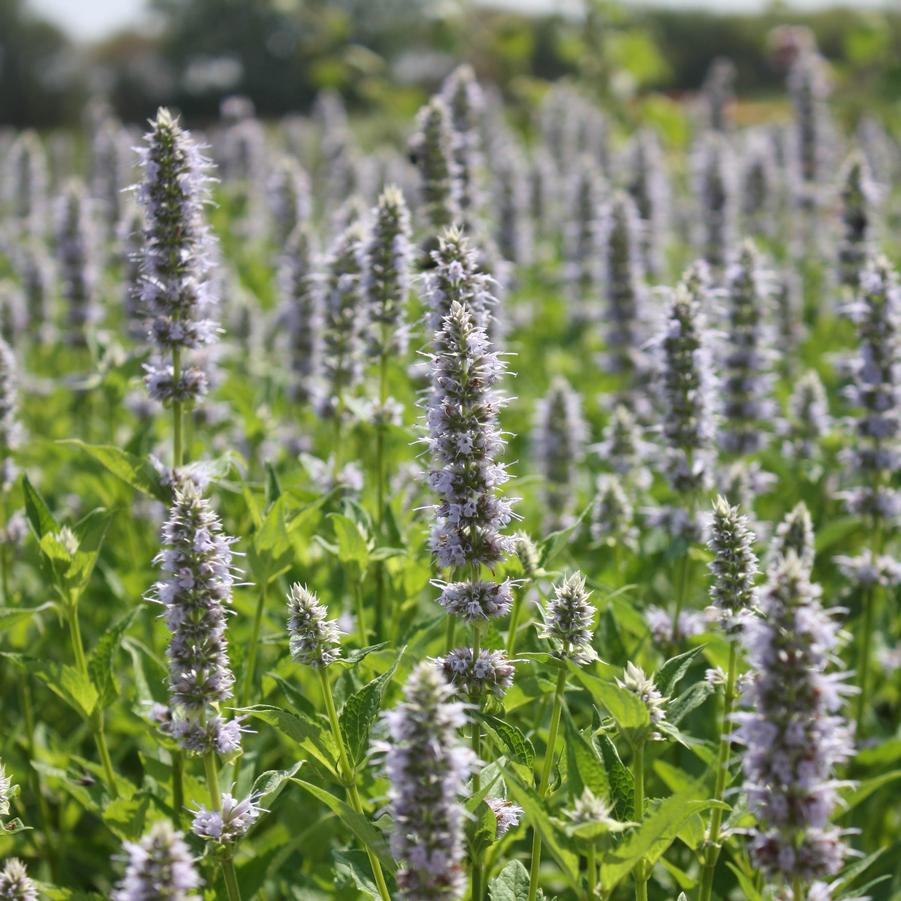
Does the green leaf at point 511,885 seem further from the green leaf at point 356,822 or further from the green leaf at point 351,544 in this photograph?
the green leaf at point 351,544

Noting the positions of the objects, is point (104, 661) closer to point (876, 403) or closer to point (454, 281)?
point (454, 281)

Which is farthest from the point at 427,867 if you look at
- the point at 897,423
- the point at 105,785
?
the point at 897,423

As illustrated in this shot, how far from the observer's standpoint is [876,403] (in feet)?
Result: 18.1

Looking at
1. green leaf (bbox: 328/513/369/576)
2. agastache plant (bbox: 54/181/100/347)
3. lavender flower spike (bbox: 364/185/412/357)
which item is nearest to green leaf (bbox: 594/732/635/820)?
green leaf (bbox: 328/513/369/576)

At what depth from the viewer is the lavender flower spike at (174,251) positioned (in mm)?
4445

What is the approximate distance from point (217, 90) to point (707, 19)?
1129 inches

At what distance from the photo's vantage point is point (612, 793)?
11.0 ft

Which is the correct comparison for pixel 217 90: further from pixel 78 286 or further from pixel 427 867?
pixel 427 867

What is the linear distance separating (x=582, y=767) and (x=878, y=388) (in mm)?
3199

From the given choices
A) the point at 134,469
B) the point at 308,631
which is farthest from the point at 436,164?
the point at 308,631

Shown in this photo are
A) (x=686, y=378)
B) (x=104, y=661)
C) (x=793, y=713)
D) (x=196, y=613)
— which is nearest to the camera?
(x=793, y=713)

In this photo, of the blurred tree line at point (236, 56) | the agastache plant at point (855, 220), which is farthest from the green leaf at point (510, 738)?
the blurred tree line at point (236, 56)

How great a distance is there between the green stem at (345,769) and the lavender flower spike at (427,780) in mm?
660

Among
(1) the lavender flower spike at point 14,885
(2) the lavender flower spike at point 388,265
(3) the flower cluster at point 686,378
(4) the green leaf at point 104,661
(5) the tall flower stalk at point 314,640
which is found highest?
(2) the lavender flower spike at point 388,265
